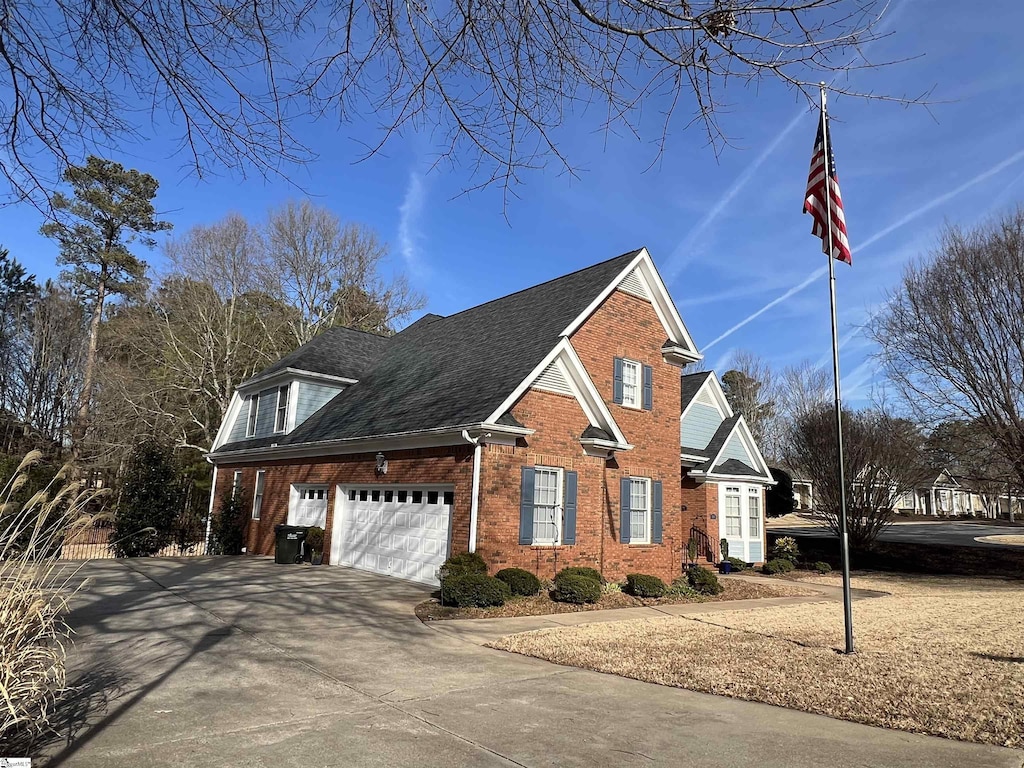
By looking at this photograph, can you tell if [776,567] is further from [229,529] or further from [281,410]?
[229,529]

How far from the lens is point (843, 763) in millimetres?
4582

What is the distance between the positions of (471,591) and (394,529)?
4411 millimetres

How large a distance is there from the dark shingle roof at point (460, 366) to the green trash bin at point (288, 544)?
2.60m

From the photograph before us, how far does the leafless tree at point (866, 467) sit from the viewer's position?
23641mm

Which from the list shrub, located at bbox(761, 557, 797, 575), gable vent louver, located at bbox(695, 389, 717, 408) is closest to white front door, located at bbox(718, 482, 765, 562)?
shrub, located at bbox(761, 557, 797, 575)

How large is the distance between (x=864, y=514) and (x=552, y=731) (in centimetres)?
2390

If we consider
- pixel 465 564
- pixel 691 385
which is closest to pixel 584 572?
pixel 465 564

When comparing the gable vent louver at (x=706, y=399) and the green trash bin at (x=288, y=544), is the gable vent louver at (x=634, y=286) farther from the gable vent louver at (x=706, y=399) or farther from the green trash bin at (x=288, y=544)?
the green trash bin at (x=288, y=544)

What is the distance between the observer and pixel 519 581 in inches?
495

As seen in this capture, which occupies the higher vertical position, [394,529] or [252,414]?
[252,414]

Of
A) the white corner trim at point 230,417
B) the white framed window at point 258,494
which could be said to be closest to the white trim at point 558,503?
the white framed window at point 258,494

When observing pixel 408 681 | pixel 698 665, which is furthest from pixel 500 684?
pixel 698 665

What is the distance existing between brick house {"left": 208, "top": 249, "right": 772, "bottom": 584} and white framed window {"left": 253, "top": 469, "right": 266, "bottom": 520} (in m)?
0.07

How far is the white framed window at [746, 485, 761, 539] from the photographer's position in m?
22.9
